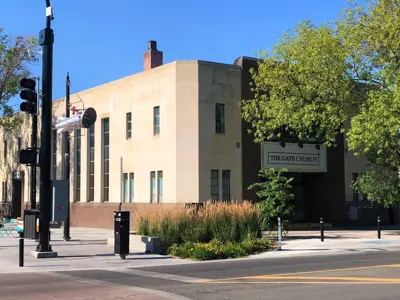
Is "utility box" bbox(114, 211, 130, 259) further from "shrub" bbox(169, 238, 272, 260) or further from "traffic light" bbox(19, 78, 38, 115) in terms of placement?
"traffic light" bbox(19, 78, 38, 115)

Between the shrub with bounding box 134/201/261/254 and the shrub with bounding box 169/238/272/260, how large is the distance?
74cm

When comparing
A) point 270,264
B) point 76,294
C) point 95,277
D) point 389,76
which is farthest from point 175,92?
point 76,294

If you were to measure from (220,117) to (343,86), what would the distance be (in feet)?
23.0

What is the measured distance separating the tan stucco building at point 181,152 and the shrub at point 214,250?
8.98 metres

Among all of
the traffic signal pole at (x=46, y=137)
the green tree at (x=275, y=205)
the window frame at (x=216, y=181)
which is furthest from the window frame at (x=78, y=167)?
the traffic signal pole at (x=46, y=137)

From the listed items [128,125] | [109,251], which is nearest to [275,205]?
[109,251]

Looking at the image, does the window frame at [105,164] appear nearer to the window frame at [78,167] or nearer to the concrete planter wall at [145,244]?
the window frame at [78,167]

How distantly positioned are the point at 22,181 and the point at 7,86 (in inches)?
335

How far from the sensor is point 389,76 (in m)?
23.8

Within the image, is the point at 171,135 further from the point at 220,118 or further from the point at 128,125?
the point at 128,125

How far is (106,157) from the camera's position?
3497 centimetres

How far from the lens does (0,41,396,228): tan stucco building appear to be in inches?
1134

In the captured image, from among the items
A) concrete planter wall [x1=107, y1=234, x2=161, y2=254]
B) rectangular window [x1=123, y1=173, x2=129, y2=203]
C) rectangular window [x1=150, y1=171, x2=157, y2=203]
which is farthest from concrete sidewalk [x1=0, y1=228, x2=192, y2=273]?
rectangular window [x1=123, y1=173, x2=129, y2=203]

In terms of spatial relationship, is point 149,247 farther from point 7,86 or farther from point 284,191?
point 7,86
